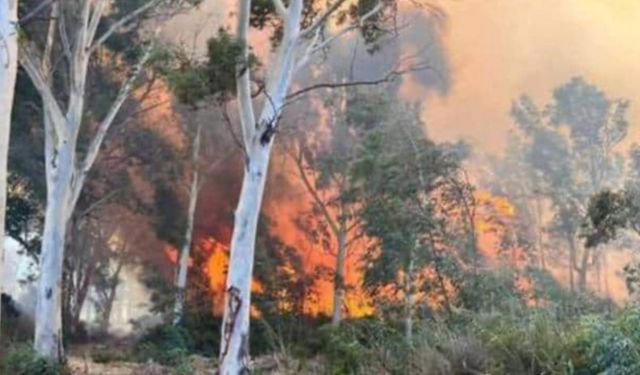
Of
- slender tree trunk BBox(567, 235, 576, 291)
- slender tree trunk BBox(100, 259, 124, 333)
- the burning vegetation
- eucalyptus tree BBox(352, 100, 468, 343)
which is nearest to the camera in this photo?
the burning vegetation

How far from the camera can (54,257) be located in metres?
15.2

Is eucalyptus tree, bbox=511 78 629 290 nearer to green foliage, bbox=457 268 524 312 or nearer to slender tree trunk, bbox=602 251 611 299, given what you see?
slender tree trunk, bbox=602 251 611 299

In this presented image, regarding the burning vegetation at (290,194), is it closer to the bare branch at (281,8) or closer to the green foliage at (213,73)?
the bare branch at (281,8)

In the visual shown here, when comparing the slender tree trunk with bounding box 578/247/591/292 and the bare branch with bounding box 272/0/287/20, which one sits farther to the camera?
the slender tree trunk with bounding box 578/247/591/292

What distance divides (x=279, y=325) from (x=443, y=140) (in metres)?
7.48

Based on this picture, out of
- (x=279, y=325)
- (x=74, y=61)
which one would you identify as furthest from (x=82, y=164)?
(x=279, y=325)

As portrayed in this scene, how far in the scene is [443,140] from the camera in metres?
25.2

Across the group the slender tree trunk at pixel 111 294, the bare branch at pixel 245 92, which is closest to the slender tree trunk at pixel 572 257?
the slender tree trunk at pixel 111 294

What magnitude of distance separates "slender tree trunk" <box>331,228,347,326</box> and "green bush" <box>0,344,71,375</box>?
10.6 meters

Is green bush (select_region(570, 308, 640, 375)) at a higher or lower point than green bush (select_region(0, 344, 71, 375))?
higher

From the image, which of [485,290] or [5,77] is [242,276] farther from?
[5,77]

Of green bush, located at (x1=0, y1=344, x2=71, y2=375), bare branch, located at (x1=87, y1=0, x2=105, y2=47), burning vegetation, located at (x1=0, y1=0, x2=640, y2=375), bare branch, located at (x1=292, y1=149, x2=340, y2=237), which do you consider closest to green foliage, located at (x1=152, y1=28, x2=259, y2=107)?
burning vegetation, located at (x1=0, y1=0, x2=640, y2=375)

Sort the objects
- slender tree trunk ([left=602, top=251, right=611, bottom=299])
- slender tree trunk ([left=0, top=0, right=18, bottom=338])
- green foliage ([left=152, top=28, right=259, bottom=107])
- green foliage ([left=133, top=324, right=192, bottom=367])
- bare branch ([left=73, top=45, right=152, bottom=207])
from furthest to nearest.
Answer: slender tree trunk ([left=602, top=251, right=611, bottom=299]), green foliage ([left=133, top=324, right=192, bottom=367]), bare branch ([left=73, top=45, right=152, bottom=207]), green foliage ([left=152, top=28, right=259, bottom=107]), slender tree trunk ([left=0, top=0, right=18, bottom=338])

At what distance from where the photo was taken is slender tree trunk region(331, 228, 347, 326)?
2425 centimetres
